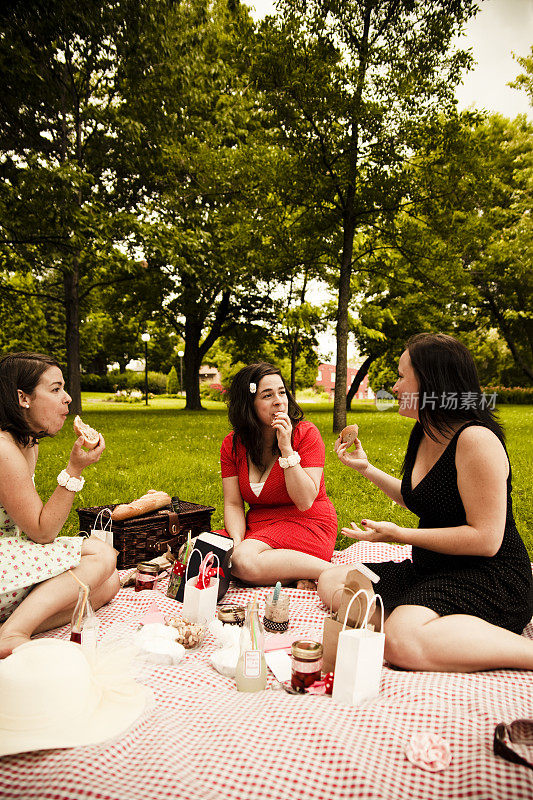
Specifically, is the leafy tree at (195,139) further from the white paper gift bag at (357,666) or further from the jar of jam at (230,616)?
the white paper gift bag at (357,666)

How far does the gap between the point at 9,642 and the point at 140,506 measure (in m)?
1.50

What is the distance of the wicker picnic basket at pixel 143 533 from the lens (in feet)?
12.6

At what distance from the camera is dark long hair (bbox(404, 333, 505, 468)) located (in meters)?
2.53

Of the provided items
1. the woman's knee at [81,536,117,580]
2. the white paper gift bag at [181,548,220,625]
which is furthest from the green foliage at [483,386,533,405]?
the woman's knee at [81,536,117,580]

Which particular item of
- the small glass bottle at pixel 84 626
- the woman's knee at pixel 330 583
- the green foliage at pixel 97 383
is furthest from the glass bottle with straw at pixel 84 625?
the green foliage at pixel 97 383

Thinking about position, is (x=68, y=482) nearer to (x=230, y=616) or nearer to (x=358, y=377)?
(x=230, y=616)

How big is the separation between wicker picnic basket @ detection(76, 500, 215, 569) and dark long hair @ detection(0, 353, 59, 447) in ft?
3.88

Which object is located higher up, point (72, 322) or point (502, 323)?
point (502, 323)

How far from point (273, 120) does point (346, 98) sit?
1474 millimetres

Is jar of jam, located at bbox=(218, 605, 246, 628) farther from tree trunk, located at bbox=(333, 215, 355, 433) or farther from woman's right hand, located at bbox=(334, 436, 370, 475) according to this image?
tree trunk, located at bbox=(333, 215, 355, 433)

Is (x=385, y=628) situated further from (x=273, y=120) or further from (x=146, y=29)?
(x=146, y=29)

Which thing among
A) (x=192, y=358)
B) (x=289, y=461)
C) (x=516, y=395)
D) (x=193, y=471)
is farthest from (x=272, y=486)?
(x=516, y=395)

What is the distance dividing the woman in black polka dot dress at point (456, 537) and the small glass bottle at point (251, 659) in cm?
56

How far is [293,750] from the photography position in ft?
5.84
